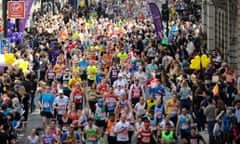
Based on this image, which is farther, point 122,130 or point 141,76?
point 141,76

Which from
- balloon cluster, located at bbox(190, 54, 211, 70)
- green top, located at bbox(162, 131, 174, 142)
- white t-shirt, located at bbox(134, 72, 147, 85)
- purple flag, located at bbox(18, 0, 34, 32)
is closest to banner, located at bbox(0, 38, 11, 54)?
purple flag, located at bbox(18, 0, 34, 32)

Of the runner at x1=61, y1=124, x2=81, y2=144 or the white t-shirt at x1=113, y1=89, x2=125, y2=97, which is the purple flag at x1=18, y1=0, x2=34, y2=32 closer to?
the white t-shirt at x1=113, y1=89, x2=125, y2=97

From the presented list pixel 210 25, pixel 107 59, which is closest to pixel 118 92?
pixel 107 59

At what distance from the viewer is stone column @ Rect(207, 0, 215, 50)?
4590 centimetres

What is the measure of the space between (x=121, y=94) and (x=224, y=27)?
51.6ft

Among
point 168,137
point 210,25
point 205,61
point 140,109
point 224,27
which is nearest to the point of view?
point 168,137

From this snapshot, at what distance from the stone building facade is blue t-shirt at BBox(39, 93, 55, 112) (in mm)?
12630

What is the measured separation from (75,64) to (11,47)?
8030 millimetres

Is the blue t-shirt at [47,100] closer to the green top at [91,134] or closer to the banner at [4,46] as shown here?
the green top at [91,134]

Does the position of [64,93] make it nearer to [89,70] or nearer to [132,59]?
[89,70]

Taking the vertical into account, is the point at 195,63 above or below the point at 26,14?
below

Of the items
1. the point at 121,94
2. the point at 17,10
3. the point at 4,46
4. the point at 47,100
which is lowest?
the point at 47,100

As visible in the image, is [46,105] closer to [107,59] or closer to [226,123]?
[226,123]

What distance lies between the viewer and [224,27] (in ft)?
144
